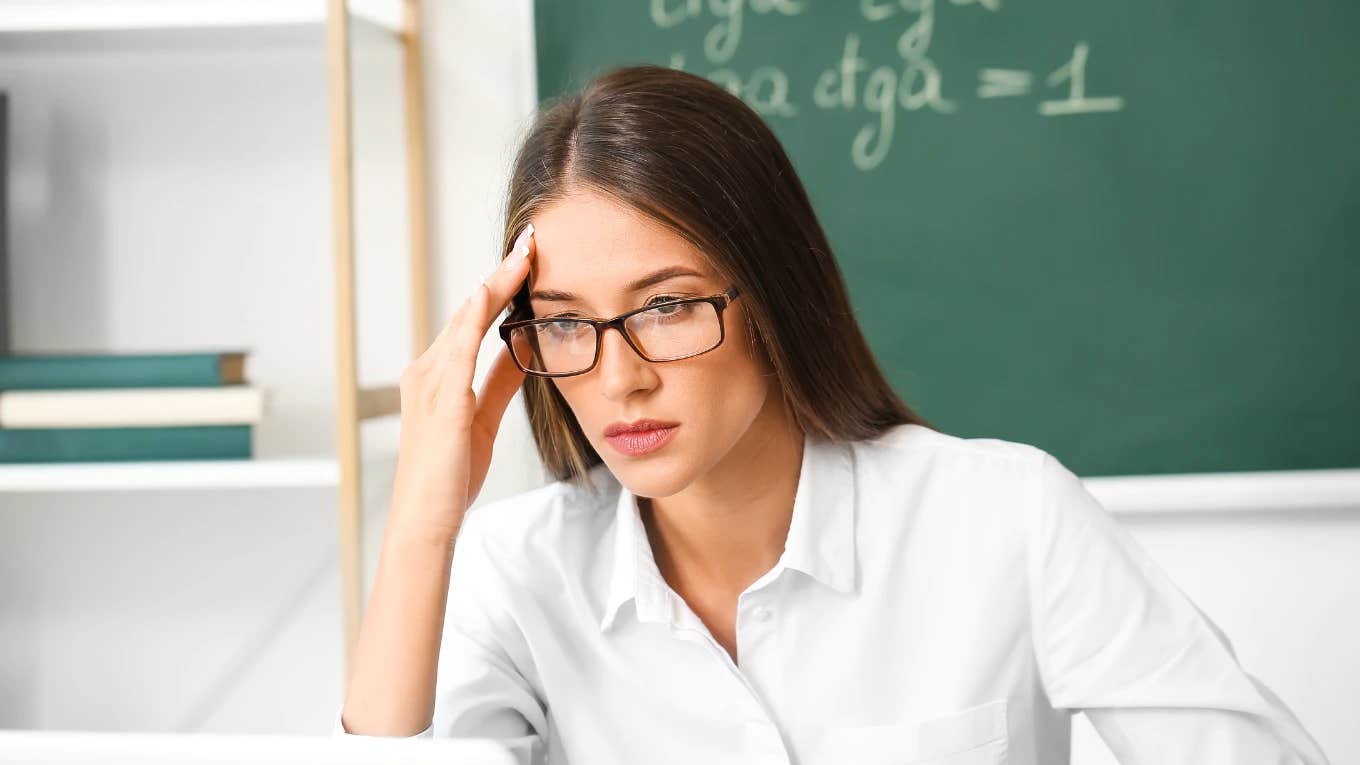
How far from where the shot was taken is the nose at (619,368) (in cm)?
93

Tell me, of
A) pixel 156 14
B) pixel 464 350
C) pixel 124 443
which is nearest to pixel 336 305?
pixel 124 443

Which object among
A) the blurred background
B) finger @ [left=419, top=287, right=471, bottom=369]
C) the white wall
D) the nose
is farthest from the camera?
the white wall

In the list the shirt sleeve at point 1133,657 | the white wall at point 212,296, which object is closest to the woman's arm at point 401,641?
the shirt sleeve at point 1133,657

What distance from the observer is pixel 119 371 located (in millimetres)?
1558

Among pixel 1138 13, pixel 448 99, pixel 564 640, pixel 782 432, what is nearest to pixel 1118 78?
pixel 1138 13

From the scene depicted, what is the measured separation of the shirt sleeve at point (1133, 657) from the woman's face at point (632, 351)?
314mm

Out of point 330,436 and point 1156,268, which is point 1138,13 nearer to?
point 1156,268

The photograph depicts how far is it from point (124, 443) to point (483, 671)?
2.53 feet

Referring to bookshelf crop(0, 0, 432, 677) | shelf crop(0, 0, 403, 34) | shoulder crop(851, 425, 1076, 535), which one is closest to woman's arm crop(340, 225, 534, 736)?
shoulder crop(851, 425, 1076, 535)

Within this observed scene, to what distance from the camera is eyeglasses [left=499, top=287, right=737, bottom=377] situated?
3.09 feet

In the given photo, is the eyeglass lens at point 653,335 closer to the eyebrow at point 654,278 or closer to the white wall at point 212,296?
the eyebrow at point 654,278

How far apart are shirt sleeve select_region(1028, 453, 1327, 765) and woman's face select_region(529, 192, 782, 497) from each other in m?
0.31

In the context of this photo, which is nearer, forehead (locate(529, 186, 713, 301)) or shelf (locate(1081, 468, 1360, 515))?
forehead (locate(529, 186, 713, 301))

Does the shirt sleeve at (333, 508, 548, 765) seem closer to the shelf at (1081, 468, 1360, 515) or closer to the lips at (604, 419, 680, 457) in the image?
the lips at (604, 419, 680, 457)
